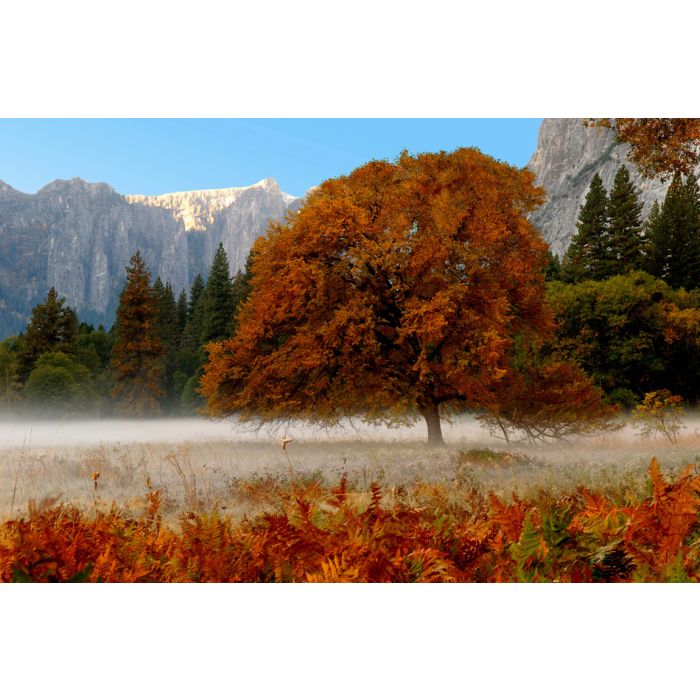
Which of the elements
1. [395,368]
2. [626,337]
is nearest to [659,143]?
[626,337]

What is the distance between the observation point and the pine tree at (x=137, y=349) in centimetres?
689

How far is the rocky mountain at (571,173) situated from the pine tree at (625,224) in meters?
0.10

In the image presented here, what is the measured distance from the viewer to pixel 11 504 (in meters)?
5.98

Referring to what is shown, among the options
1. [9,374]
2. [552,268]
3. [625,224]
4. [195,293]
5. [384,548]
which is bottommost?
[384,548]

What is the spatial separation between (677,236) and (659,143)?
130 cm

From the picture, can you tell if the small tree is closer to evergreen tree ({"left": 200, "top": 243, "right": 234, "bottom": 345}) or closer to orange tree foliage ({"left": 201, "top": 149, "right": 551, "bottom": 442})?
orange tree foliage ({"left": 201, "top": 149, "right": 551, "bottom": 442})

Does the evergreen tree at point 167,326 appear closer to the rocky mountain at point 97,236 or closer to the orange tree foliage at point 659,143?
the rocky mountain at point 97,236

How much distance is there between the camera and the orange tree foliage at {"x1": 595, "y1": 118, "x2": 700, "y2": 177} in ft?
27.4

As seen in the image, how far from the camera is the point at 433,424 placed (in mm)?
8039

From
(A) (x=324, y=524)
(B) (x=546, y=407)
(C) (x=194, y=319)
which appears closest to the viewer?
(A) (x=324, y=524)

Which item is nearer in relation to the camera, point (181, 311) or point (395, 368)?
point (181, 311)

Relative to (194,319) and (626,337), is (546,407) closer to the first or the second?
(626,337)

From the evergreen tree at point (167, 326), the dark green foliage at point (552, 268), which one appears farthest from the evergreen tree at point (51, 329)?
the dark green foliage at point (552, 268)
